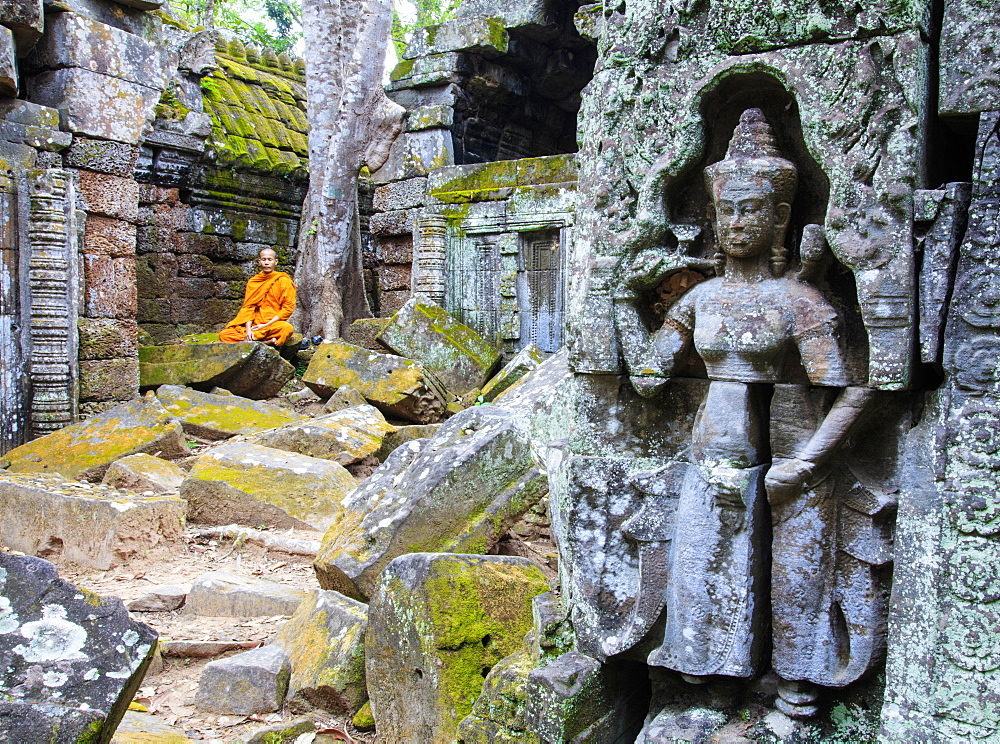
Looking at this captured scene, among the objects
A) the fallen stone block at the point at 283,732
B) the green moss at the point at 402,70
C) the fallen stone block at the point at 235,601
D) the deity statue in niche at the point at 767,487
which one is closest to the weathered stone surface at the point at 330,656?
the fallen stone block at the point at 283,732

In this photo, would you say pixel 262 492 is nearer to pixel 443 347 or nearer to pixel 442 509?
pixel 442 509

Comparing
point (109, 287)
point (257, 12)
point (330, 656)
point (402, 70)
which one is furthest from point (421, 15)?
point (330, 656)

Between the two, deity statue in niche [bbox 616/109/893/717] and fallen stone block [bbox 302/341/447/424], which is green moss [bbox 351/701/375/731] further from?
fallen stone block [bbox 302/341/447/424]

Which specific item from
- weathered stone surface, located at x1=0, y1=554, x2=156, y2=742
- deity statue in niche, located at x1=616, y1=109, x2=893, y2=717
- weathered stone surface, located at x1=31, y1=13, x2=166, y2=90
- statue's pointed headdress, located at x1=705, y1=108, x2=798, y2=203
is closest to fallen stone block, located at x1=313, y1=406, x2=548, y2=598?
weathered stone surface, located at x1=0, y1=554, x2=156, y2=742

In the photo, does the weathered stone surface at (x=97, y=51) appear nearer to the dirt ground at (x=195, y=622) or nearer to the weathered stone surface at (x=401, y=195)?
the weathered stone surface at (x=401, y=195)

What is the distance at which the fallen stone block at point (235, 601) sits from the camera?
14.3ft

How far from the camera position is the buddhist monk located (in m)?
10.4

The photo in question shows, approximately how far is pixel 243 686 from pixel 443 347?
20.6 ft

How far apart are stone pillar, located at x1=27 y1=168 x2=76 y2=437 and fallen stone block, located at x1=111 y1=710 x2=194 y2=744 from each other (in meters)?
5.00

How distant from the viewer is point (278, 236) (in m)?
12.9

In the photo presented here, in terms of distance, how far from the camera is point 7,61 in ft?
23.4

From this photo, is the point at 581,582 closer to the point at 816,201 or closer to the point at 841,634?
the point at 841,634

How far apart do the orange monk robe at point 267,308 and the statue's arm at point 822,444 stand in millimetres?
8642

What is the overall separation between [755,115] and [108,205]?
7.38 m
